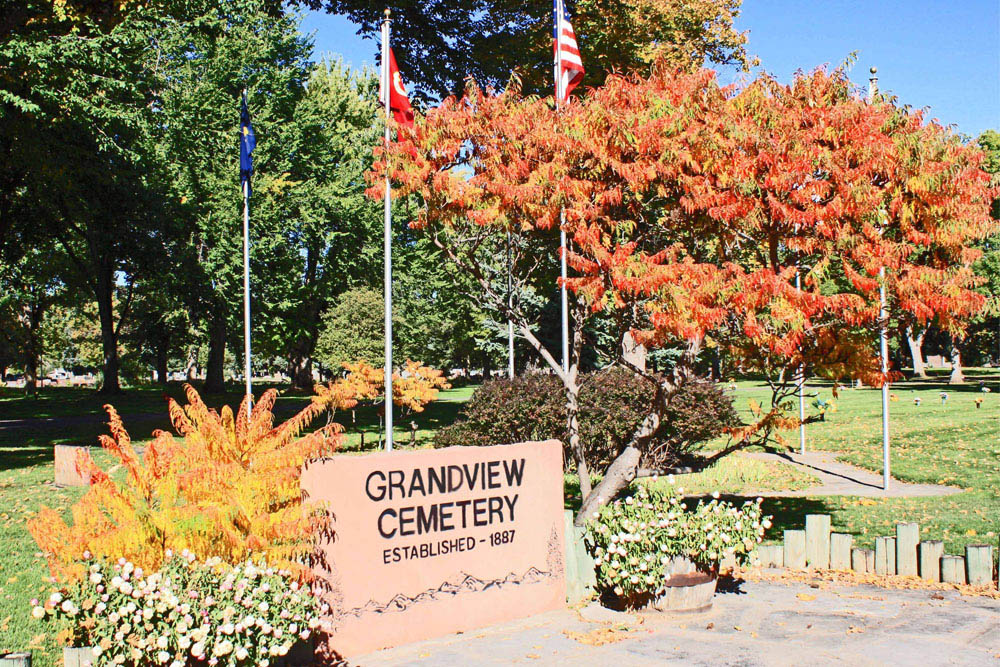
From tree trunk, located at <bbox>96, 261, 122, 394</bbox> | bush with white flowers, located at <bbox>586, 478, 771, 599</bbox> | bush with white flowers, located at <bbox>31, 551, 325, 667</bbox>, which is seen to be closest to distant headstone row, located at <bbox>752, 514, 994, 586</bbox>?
bush with white flowers, located at <bbox>586, 478, 771, 599</bbox>

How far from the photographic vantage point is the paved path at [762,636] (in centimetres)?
638

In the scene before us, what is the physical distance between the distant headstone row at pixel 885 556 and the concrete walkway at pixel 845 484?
5.39m

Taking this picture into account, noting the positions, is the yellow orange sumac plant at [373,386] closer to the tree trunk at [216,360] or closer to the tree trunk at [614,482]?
the tree trunk at [614,482]

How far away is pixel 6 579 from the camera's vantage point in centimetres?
872

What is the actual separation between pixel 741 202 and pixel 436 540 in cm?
439

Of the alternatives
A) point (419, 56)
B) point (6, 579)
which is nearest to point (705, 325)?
point (6, 579)

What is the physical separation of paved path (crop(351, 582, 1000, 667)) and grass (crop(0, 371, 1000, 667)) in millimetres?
2872

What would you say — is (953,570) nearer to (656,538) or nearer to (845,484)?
(656,538)

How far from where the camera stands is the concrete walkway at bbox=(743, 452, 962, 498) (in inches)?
581

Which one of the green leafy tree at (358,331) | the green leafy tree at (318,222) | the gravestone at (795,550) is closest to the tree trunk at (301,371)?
the green leafy tree at (318,222)

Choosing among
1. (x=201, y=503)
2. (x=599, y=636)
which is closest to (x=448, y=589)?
(x=599, y=636)

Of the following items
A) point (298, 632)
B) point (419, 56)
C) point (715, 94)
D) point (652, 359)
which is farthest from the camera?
point (652, 359)

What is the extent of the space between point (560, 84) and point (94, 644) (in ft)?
32.5

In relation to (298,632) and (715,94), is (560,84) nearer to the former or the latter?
(715,94)
